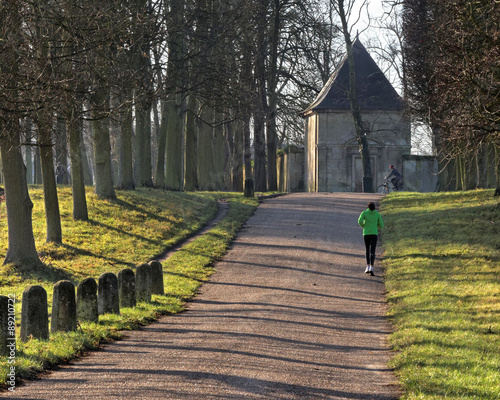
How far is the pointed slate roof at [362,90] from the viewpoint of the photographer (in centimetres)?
4619

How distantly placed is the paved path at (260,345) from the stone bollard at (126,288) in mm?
925

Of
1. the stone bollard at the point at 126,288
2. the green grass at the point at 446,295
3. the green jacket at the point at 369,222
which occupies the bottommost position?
the green grass at the point at 446,295

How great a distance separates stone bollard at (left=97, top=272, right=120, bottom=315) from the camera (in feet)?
37.8

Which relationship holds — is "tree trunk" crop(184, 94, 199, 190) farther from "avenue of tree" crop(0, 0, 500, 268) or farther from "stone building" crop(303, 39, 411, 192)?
"stone building" crop(303, 39, 411, 192)

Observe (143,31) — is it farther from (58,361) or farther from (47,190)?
(58,361)

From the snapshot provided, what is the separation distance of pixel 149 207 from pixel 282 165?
2617cm

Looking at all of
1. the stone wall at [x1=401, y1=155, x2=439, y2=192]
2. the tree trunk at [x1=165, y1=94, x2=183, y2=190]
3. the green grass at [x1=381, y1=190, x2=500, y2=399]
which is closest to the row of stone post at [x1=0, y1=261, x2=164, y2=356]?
the green grass at [x1=381, y1=190, x2=500, y2=399]

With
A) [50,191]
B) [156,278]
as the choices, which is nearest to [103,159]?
[50,191]

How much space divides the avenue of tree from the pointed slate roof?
1.06 metres

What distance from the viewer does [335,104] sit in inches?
1822

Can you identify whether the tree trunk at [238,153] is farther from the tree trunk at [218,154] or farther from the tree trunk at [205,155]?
the tree trunk at [205,155]

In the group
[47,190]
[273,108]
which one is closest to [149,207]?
[47,190]

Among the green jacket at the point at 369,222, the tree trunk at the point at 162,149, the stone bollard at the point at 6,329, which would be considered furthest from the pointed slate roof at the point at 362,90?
the stone bollard at the point at 6,329

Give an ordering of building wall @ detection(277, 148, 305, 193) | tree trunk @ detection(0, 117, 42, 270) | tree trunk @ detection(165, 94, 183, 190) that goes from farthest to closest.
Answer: building wall @ detection(277, 148, 305, 193) → tree trunk @ detection(165, 94, 183, 190) → tree trunk @ detection(0, 117, 42, 270)
